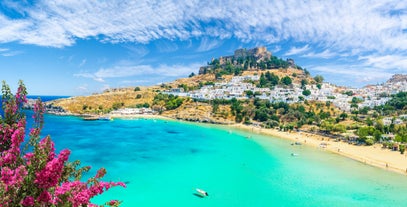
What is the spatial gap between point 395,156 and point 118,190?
43.1 metres

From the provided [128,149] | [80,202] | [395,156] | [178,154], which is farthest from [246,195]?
[395,156]

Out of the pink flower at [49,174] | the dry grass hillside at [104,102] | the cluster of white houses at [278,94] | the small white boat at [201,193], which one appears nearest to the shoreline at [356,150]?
the small white boat at [201,193]

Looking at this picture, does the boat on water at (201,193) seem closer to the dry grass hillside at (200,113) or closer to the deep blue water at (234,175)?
the deep blue water at (234,175)

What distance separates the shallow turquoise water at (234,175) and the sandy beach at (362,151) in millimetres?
3032

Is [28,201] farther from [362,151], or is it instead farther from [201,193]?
[362,151]

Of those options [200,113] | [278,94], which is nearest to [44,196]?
[200,113]

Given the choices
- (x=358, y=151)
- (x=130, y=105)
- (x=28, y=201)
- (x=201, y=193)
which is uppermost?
(x=130, y=105)

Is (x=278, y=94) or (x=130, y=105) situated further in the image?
(x=130, y=105)

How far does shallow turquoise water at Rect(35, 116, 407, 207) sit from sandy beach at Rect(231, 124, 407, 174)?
3.03 m

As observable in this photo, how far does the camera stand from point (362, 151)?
160 ft

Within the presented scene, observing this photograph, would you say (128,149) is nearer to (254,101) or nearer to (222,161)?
(222,161)

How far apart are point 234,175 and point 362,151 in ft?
95.3

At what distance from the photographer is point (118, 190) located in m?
26.7

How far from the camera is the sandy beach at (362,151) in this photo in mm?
40159
